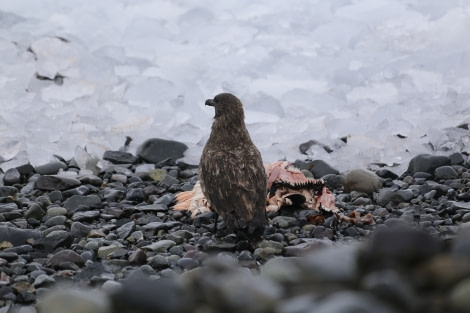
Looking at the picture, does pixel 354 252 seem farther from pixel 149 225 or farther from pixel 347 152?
pixel 347 152

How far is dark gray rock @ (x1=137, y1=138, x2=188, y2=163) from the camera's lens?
23.7 ft

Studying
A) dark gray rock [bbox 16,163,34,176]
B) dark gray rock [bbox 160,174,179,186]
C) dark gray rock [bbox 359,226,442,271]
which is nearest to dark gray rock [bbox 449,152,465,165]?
dark gray rock [bbox 160,174,179,186]

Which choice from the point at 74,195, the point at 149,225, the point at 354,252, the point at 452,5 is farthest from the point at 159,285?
the point at 452,5

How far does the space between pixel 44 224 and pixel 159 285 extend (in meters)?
3.91

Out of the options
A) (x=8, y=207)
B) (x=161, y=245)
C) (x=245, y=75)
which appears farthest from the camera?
(x=245, y=75)

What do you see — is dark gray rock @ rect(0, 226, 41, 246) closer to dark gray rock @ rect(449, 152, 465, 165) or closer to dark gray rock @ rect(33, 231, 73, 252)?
dark gray rock @ rect(33, 231, 73, 252)

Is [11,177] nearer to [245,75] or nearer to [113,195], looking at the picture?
[113,195]

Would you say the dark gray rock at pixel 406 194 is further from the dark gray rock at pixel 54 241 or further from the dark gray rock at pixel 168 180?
the dark gray rock at pixel 54 241

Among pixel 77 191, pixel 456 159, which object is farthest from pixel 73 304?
pixel 456 159

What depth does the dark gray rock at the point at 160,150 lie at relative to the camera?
23.7 ft

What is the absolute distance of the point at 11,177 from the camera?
6.59 m

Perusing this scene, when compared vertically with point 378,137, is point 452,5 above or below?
above

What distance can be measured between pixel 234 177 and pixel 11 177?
7.73ft

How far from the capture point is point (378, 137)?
7.51 metres
